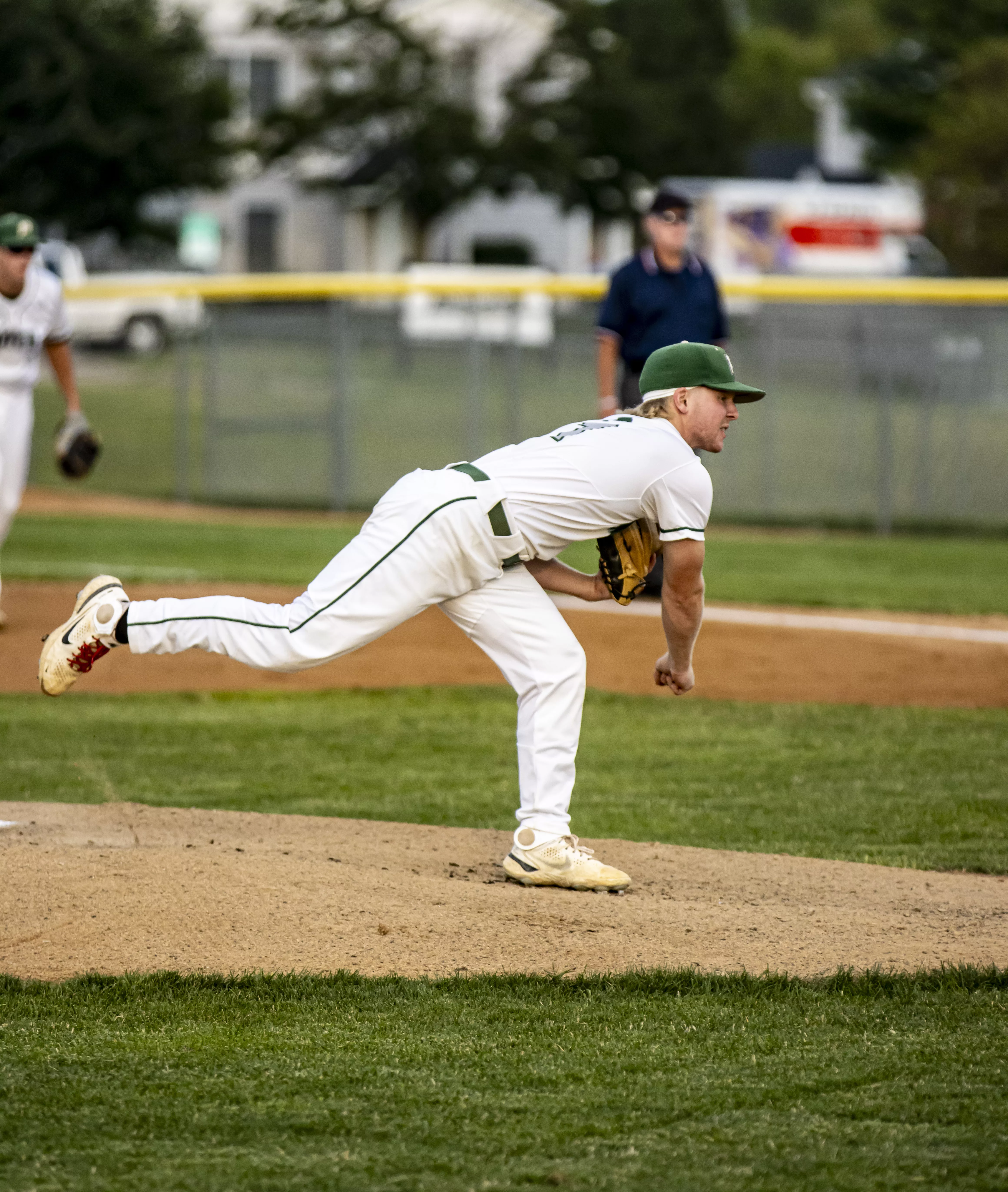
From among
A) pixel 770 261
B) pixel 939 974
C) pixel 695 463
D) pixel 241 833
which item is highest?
pixel 695 463

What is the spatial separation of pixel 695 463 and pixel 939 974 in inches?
56.3

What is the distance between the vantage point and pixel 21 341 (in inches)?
328

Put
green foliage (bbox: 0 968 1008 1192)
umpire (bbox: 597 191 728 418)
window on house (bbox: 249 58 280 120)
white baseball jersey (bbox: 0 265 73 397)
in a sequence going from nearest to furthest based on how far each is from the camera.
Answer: green foliage (bbox: 0 968 1008 1192) < white baseball jersey (bbox: 0 265 73 397) < umpire (bbox: 597 191 728 418) < window on house (bbox: 249 58 280 120)

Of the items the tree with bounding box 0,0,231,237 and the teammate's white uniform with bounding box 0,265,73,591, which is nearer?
the teammate's white uniform with bounding box 0,265,73,591

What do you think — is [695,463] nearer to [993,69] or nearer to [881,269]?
[881,269]

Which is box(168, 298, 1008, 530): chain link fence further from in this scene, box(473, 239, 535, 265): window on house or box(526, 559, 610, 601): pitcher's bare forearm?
box(473, 239, 535, 265): window on house

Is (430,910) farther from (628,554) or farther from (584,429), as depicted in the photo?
(584,429)

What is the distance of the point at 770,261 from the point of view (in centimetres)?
3747

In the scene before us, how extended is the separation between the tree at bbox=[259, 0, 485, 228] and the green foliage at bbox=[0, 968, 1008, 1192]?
112 feet

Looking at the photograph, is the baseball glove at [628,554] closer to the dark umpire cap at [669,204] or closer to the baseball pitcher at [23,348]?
the baseball pitcher at [23,348]

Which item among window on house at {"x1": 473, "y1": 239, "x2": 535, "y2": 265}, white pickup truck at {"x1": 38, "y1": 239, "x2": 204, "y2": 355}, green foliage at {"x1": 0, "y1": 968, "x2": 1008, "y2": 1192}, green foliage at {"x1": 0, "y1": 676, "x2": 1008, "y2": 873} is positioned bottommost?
window on house at {"x1": 473, "y1": 239, "x2": 535, "y2": 265}

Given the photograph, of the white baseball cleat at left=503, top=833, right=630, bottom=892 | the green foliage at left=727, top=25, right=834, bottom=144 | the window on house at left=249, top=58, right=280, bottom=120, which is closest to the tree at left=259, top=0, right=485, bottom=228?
the window on house at left=249, top=58, right=280, bottom=120

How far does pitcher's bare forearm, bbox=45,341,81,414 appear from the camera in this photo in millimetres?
8648

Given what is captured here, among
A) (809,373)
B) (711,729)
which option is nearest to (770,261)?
(809,373)
